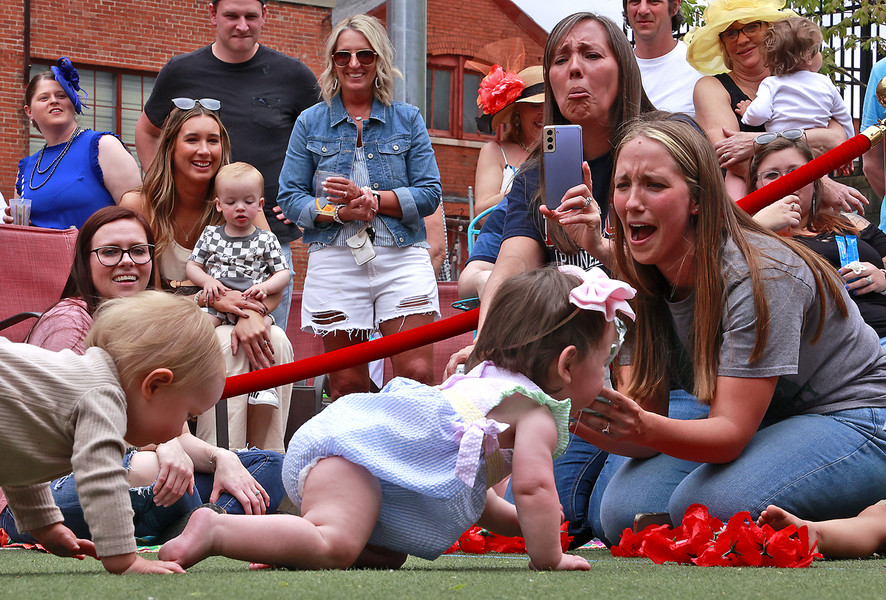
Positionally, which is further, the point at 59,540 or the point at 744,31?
the point at 744,31

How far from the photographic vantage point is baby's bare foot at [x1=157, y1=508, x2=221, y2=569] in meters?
2.35

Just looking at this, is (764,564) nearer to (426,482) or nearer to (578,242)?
(426,482)

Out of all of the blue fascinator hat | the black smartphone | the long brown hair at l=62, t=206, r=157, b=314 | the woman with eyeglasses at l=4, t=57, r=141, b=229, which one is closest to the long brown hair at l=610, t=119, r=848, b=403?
the black smartphone

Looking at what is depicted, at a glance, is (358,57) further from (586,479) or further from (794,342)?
(794,342)

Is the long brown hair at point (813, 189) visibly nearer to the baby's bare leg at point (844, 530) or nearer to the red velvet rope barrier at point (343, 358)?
the red velvet rope barrier at point (343, 358)

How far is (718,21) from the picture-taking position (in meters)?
5.66

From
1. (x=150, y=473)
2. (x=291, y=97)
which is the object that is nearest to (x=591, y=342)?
(x=150, y=473)

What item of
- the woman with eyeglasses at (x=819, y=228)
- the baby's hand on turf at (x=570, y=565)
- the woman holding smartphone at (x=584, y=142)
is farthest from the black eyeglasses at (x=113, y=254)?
the woman with eyeglasses at (x=819, y=228)

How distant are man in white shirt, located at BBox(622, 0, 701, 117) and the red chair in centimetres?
307

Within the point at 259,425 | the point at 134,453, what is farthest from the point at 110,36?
the point at 134,453

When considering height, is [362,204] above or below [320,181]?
below

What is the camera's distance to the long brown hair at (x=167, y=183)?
5480mm

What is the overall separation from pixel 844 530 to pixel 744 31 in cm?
334

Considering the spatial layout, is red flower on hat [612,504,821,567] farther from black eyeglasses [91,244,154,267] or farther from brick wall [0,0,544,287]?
brick wall [0,0,544,287]
